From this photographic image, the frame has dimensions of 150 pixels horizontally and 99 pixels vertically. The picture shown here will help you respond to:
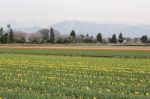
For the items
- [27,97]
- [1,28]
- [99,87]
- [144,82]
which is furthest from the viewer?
[1,28]

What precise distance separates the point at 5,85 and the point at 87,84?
3.29 m

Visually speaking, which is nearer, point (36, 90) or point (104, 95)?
point (104, 95)

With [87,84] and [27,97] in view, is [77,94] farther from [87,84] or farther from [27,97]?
[87,84]

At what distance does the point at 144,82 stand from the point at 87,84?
2.84m

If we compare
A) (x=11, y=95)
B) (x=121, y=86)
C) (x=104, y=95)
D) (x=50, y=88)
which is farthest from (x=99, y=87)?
(x=11, y=95)

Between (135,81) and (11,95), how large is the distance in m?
7.65

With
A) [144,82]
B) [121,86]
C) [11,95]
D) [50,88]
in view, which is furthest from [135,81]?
[11,95]

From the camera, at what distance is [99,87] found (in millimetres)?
15609

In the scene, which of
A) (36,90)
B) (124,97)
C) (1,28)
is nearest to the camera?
(124,97)

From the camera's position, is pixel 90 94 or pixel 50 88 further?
pixel 50 88

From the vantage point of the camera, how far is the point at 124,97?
12.4 m

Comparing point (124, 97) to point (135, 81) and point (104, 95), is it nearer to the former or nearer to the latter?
point (104, 95)

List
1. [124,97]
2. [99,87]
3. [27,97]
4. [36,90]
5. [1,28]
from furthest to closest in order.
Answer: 1. [1,28]
2. [99,87]
3. [36,90]
4. [124,97]
5. [27,97]

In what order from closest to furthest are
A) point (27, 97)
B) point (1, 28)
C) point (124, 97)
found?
point (27, 97), point (124, 97), point (1, 28)
